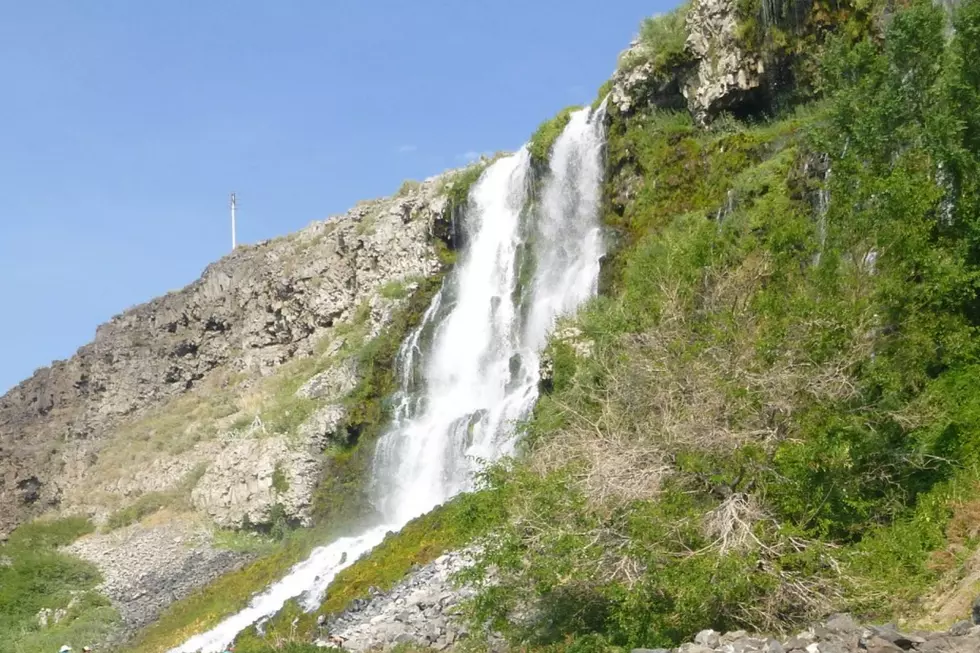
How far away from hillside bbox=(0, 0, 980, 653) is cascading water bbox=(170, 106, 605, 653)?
0.37 meters

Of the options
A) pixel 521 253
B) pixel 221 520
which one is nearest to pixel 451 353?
pixel 521 253

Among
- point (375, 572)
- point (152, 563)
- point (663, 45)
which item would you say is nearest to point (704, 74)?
point (663, 45)

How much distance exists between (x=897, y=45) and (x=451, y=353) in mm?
22905

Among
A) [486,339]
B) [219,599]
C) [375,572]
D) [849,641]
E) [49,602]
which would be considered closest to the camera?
[849,641]

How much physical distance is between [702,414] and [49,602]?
32248 millimetres

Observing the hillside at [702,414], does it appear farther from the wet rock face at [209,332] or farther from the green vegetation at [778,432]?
the wet rock face at [209,332]

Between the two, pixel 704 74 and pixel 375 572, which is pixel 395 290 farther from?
pixel 375 572

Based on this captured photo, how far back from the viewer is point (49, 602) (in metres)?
40.9

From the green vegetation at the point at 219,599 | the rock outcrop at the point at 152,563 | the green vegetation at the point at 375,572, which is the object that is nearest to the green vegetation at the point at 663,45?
the green vegetation at the point at 375,572

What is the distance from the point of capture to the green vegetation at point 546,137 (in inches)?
1676

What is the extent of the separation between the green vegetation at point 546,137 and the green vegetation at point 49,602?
2308cm

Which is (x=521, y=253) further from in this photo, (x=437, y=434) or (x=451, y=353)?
(x=437, y=434)

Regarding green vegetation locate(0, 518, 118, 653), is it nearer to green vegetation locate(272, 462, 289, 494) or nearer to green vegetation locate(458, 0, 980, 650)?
green vegetation locate(272, 462, 289, 494)

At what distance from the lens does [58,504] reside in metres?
59.2
